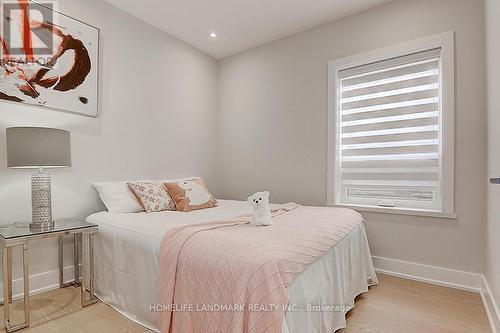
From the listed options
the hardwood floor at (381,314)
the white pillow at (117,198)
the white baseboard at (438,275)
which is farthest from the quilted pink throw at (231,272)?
the white baseboard at (438,275)

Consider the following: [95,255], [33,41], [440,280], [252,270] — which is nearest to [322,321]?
[252,270]

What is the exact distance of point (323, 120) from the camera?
3061 millimetres

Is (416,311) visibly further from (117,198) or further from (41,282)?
(41,282)

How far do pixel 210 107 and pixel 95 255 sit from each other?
244 cm

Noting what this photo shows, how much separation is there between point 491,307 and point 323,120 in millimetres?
2089

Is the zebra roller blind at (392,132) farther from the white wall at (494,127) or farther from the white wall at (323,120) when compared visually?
the white wall at (494,127)

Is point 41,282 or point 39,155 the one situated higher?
point 39,155

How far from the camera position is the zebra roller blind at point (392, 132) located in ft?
8.22

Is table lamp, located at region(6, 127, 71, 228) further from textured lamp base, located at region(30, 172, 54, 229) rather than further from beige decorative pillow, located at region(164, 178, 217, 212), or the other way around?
beige decorative pillow, located at region(164, 178, 217, 212)

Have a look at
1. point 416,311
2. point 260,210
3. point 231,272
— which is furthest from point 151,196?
point 416,311

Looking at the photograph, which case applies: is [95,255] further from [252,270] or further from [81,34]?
[81,34]

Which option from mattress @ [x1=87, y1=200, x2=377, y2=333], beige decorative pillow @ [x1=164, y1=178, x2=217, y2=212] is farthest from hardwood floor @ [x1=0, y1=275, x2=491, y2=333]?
beige decorative pillow @ [x1=164, y1=178, x2=217, y2=212]

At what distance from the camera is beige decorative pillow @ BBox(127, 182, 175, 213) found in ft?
8.11

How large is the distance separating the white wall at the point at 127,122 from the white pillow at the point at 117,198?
171 mm
